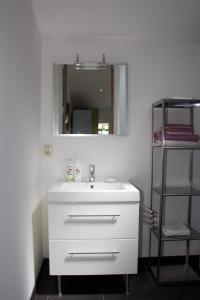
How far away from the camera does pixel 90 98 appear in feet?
7.22

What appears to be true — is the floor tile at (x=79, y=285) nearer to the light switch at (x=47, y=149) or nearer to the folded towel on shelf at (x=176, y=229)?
the folded towel on shelf at (x=176, y=229)

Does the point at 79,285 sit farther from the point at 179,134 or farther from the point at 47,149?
the point at 179,134

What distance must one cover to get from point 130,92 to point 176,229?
1.37m

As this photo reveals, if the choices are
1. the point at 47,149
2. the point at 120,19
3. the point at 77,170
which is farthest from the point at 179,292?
the point at 120,19

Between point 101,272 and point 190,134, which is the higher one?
point 190,134

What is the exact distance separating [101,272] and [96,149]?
3.53ft

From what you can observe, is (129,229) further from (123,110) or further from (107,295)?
(123,110)

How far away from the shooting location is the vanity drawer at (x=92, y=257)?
5.76 feet

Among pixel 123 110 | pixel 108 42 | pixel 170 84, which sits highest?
pixel 108 42

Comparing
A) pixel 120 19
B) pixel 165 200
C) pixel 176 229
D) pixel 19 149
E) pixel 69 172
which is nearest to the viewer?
pixel 19 149

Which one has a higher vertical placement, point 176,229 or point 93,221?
point 93,221

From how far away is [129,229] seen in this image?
70.0 inches

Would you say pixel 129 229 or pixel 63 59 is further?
pixel 63 59

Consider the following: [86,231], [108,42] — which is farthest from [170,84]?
[86,231]
